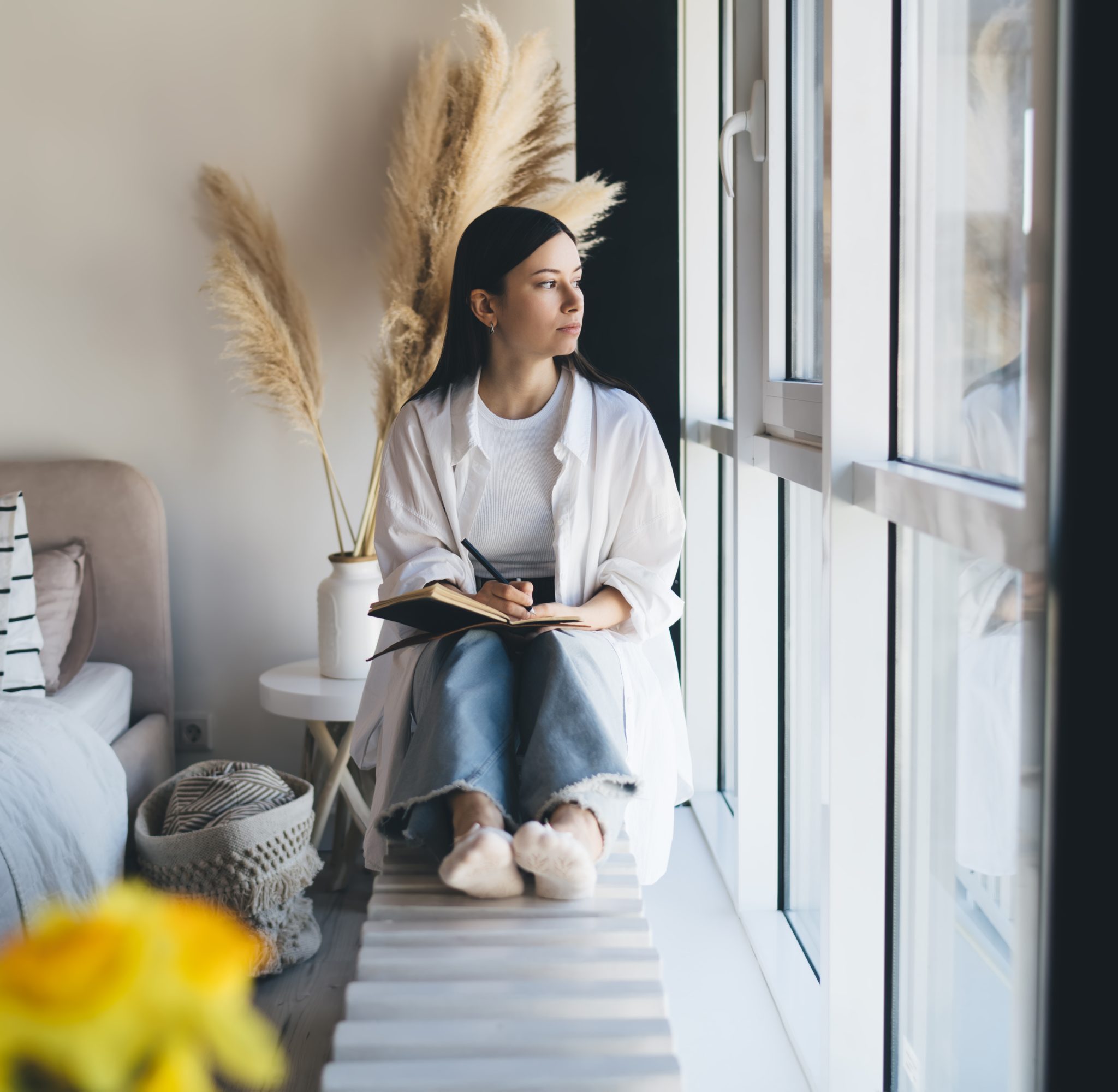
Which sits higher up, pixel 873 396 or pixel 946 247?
pixel 946 247

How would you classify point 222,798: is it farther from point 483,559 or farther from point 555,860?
point 555,860

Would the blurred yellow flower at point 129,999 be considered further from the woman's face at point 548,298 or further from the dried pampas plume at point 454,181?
the dried pampas plume at point 454,181

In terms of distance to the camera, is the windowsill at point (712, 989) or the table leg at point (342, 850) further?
the table leg at point (342, 850)

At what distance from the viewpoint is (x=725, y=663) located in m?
2.97

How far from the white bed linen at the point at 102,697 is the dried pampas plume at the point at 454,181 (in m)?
0.90

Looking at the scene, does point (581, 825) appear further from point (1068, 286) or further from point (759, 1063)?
point (1068, 286)

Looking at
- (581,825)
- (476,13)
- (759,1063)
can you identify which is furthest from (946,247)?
(476,13)

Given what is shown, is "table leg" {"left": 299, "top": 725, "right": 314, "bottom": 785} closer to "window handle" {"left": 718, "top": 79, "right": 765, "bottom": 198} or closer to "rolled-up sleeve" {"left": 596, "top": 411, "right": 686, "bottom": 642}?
"rolled-up sleeve" {"left": 596, "top": 411, "right": 686, "bottom": 642}

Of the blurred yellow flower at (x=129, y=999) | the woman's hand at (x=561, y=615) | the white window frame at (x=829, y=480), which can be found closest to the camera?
the blurred yellow flower at (x=129, y=999)

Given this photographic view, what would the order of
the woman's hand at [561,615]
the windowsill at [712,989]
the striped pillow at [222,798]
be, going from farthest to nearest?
the striped pillow at [222,798] → the windowsill at [712,989] → the woman's hand at [561,615]

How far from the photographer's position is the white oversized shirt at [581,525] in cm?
201

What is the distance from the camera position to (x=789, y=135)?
2129 mm

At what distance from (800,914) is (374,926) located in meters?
1.31

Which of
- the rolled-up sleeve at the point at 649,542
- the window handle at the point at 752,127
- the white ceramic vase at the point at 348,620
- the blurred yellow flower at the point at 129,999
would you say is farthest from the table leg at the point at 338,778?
the blurred yellow flower at the point at 129,999
